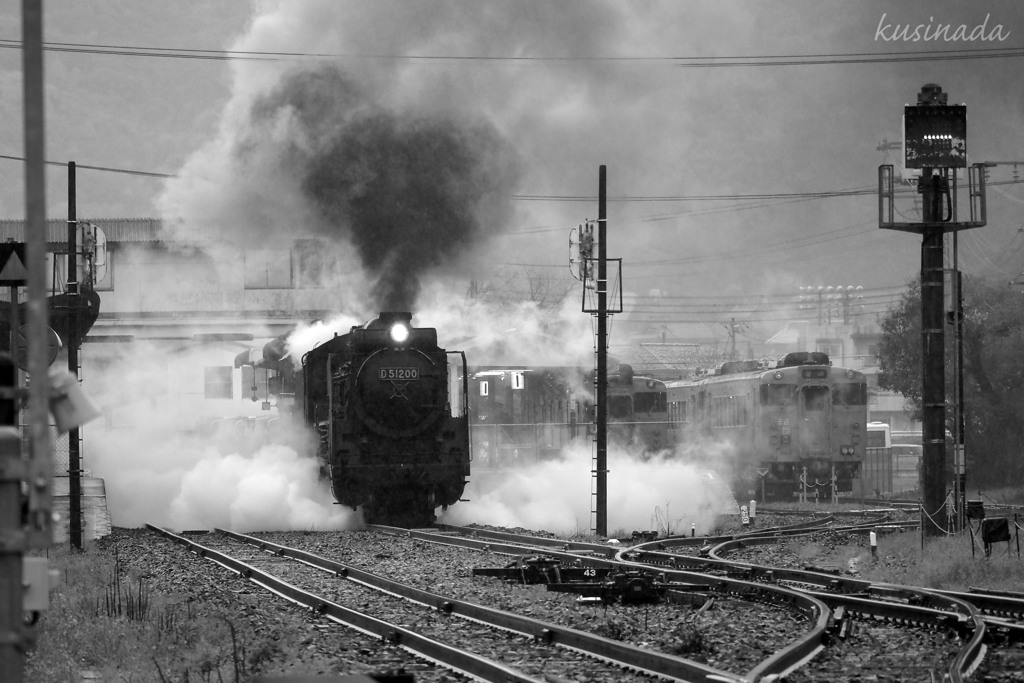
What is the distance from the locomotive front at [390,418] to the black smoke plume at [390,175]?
11.9ft

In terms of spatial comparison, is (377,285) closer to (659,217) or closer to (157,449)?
(157,449)

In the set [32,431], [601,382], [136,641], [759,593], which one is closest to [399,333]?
[601,382]

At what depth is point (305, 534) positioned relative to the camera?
22.5 m

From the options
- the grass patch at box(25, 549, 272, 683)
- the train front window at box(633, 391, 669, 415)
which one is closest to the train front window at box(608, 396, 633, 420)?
the train front window at box(633, 391, 669, 415)

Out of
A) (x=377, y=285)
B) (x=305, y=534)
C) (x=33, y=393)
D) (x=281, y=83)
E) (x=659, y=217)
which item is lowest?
→ (x=305, y=534)

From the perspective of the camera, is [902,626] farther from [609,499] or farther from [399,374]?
[609,499]

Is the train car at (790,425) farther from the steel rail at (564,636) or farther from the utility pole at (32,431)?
the utility pole at (32,431)

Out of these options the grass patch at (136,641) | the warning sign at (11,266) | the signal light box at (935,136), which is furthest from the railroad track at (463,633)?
the signal light box at (935,136)

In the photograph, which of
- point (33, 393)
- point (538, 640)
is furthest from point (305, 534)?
point (33, 393)

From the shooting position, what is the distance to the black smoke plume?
26.0 metres

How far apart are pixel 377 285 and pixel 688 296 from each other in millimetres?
125534

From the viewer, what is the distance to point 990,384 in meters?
40.4

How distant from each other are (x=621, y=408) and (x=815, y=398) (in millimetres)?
5869

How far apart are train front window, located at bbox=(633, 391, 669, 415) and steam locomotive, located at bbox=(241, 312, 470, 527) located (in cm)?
1561
